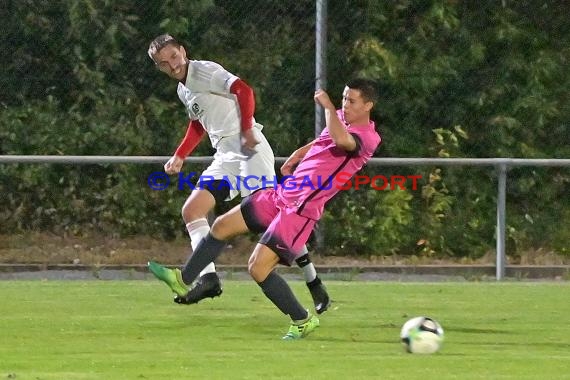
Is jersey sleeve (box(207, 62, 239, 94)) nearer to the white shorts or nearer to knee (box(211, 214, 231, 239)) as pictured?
the white shorts

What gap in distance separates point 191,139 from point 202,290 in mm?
1448

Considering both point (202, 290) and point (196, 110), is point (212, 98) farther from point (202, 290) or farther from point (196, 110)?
point (202, 290)

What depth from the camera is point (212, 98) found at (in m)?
11.3

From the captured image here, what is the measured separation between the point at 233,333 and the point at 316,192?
992 mm

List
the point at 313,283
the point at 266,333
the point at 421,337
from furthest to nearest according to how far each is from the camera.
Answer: the point at 313,283, the point at 266,333, the point at 421,337

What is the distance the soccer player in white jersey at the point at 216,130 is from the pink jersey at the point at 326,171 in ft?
4.09

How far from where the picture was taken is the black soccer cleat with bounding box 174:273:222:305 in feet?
34.0

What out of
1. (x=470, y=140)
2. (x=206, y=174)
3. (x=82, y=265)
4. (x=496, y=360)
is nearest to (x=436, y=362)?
(x=496, y=360)

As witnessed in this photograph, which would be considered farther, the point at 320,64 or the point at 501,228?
the point at 320,64

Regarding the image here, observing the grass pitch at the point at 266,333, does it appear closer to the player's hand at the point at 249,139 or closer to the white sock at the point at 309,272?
the white sock at the point at 309,272

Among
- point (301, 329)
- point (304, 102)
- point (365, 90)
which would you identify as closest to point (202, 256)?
point (301, 329)

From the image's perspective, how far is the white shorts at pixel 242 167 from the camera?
11188 mm

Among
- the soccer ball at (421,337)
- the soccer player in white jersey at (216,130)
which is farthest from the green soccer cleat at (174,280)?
the soccer ball at (421,337)

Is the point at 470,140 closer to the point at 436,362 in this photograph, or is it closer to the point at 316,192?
the point at 316,192
